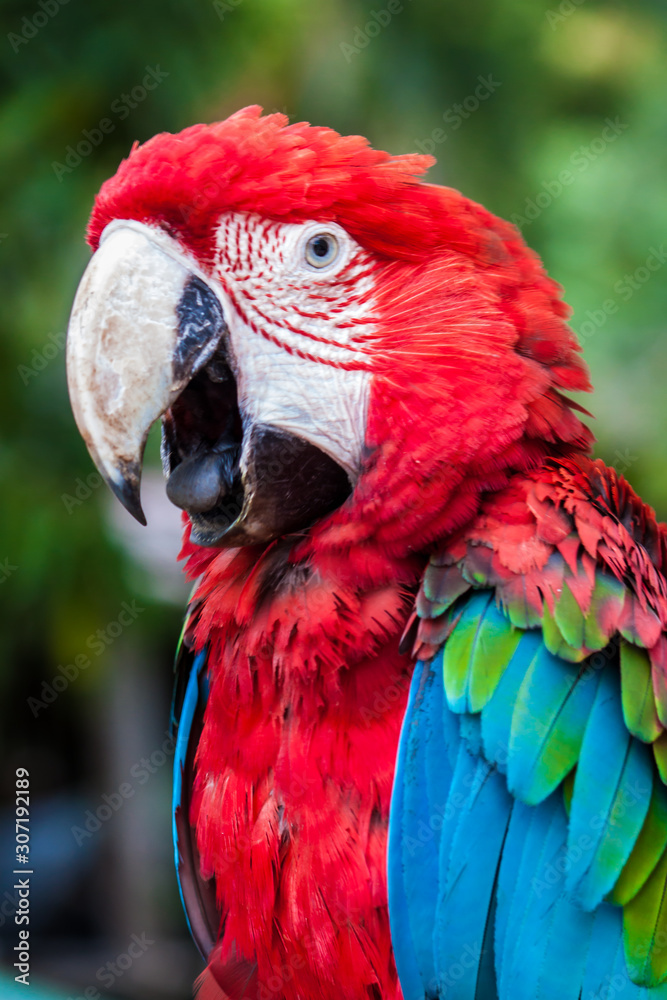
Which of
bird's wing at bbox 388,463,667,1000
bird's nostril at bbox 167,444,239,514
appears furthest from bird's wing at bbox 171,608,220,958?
bird's wing at bbox 388,463,667,1000

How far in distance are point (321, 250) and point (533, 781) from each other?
30.0 inches

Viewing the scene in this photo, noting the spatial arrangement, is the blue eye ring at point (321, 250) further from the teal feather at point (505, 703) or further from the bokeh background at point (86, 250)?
the bokeh background at point (86, 250)

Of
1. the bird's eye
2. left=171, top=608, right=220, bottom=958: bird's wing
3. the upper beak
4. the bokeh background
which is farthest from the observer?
the bokeh background

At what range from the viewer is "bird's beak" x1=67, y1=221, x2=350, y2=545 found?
1.06m

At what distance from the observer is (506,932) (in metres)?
1.09

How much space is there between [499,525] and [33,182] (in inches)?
69.4

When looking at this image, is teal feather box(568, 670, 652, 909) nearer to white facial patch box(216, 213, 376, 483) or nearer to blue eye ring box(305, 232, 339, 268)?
white facial patch box(216, 213, 376, 483)

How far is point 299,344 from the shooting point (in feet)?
3.80

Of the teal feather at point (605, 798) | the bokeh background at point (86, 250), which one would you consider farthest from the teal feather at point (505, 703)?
the bokeh background at point (86, 250)

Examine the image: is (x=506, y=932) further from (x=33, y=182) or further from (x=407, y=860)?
(x=33, y=182)

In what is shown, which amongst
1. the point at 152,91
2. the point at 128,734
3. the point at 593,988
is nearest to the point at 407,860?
the point at 593,988

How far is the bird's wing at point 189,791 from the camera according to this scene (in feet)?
4.87

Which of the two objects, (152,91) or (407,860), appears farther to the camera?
(152,91)

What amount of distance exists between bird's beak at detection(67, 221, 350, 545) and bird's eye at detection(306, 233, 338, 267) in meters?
0.14
